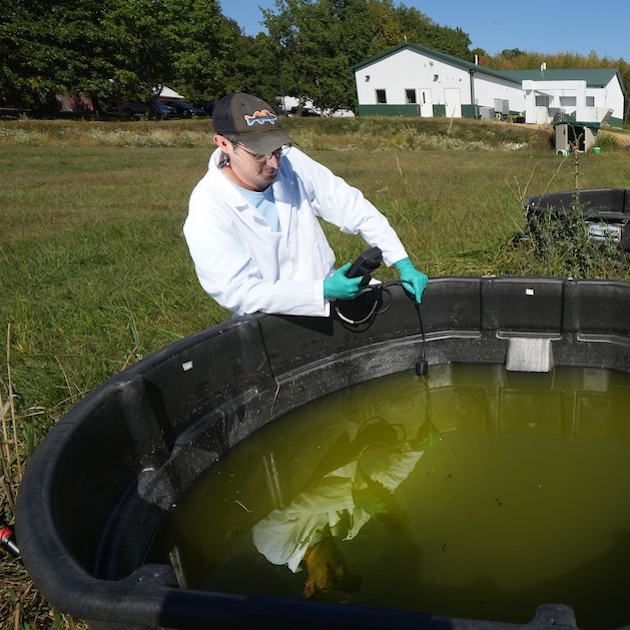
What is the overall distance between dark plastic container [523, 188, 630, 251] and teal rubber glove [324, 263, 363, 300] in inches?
→ 83.2

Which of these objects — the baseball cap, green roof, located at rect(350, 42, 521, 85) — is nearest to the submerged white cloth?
the baseball cap

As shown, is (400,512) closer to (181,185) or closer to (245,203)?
(245,203)

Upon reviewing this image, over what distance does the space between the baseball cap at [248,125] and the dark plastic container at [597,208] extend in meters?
2.44

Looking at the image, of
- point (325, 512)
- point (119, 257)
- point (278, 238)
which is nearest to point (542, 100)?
point (119, 257)

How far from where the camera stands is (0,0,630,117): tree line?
32969 millimetres

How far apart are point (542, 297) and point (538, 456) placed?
90cm

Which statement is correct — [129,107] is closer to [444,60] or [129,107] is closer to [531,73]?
[444,60]

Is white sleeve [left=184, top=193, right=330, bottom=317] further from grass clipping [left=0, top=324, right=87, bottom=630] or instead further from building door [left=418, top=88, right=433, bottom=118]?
building door [left=418, top=88, right=433, bottom=118]

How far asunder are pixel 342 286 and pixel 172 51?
1539 inches

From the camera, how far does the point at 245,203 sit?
2.65m

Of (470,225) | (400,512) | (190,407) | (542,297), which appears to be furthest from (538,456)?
(470,225)

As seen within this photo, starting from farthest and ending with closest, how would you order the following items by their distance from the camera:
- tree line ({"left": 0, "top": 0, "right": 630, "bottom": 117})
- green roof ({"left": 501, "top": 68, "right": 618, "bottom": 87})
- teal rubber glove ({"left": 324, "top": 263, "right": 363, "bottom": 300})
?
1. green roof ({"left": 501, "top": 68, "right": 618, "bottom": 87})
2. tree line ({"left": 0, "top": 0, "right": 630, "bottom": 117})
3. teal rubber glove ({"left": 324, "top": 263, "right": 363, "bottom": 300})

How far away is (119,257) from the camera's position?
5938 millimetres

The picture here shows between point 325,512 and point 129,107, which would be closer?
point 325,512
